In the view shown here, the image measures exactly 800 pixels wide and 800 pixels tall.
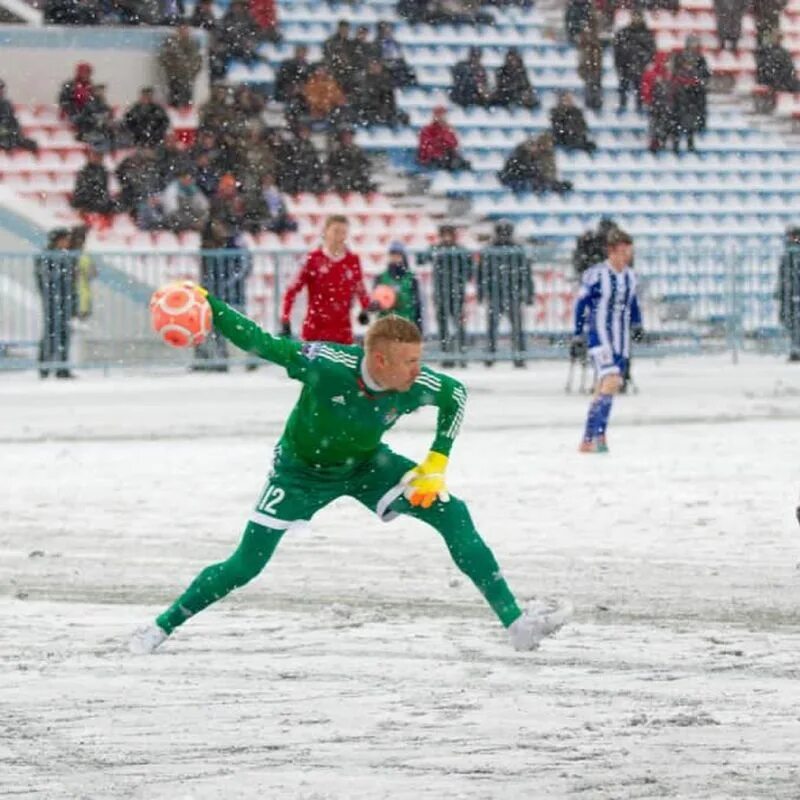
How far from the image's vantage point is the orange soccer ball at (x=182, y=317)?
7.62 meters

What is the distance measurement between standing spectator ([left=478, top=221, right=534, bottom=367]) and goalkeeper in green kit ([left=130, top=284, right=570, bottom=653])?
58.8ft

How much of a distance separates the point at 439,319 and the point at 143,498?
507 inches

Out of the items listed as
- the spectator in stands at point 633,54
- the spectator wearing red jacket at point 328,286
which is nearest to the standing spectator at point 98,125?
the spectator in stands at point 633,54

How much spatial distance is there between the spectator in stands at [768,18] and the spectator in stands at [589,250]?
32.1ft

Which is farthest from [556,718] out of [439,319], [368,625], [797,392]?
[439,319]

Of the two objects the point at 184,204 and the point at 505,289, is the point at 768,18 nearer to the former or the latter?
the point at 505,289

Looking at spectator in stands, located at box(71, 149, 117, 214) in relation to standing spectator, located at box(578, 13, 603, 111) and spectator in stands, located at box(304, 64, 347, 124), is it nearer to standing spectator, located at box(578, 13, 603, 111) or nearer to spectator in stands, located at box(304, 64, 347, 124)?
spectator in stands, located at box(304, 64, 347, 124)

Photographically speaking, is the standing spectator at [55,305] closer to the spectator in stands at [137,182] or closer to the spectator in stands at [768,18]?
the spectator in stands at [137,182]

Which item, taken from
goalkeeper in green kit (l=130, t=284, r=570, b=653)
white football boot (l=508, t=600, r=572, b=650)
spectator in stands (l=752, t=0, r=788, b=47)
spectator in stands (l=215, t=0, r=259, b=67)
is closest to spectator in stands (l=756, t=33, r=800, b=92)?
spectator in stands (l=752, t=0, r=788, b=47)

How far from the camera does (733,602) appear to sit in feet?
30.5

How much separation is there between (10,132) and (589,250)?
7447mm

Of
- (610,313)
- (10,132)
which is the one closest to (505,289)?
(10,132)

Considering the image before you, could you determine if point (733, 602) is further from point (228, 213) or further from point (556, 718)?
point (228, 213)

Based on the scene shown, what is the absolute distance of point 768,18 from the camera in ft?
116
